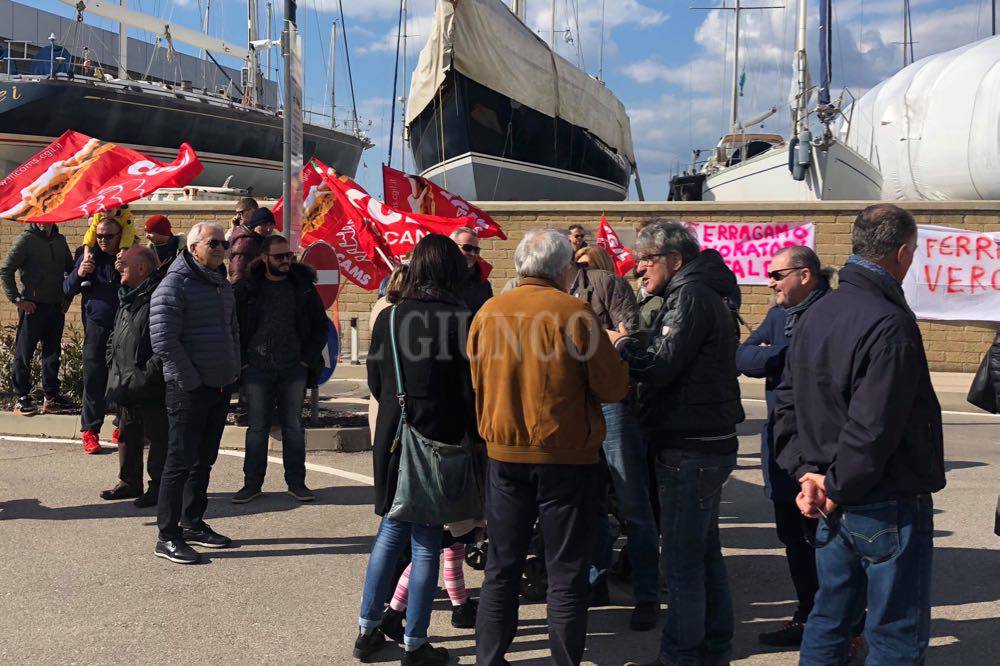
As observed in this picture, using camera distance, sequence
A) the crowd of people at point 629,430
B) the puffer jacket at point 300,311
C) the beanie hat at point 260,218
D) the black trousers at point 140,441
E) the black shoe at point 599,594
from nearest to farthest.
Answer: the crowd of people at point 629,430 < the black shoe at point 599,594 < the black trousers at point 140,441 < the puffer jacket at point 300,311 < the beanie hat at point 260,218

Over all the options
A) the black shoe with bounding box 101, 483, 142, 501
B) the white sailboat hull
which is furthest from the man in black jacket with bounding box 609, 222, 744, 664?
the white sailboat hull

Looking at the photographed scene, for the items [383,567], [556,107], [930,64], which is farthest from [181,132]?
[383,567]

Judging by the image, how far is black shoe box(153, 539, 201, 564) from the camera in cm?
530

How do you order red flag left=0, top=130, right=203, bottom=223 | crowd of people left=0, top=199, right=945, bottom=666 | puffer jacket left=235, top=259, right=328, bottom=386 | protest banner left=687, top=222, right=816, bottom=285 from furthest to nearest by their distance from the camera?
1. protest banner left=687, top=222, right=816, bottom=285
2. red flag left=0, top=130, right=203, bottom=223
3. puffer jacket left=235, top=259, right=328, bottom=386
4. crowd of people left=0, top=199, right=945, bottom=666

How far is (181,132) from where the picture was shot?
32188 mm

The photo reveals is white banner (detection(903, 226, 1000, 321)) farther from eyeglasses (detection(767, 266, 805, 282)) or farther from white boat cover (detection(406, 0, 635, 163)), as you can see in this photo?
eyeglasses (detection(767, 266, 805, 282))

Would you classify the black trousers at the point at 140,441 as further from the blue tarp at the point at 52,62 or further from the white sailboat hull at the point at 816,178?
the blue tarp at the point at 52,62

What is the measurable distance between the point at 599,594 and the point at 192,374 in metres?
2.55

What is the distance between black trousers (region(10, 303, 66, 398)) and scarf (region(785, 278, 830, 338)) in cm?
700

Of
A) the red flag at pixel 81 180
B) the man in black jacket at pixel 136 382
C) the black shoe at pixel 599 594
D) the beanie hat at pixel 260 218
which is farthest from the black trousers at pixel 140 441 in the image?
the black shoe at pixel 599 594

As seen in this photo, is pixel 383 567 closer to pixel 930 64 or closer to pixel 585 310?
pixel 585 310

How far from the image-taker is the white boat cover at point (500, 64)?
18.7m

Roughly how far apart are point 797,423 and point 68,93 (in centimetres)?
3134

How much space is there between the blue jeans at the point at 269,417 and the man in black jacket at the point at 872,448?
4278 millimetres
